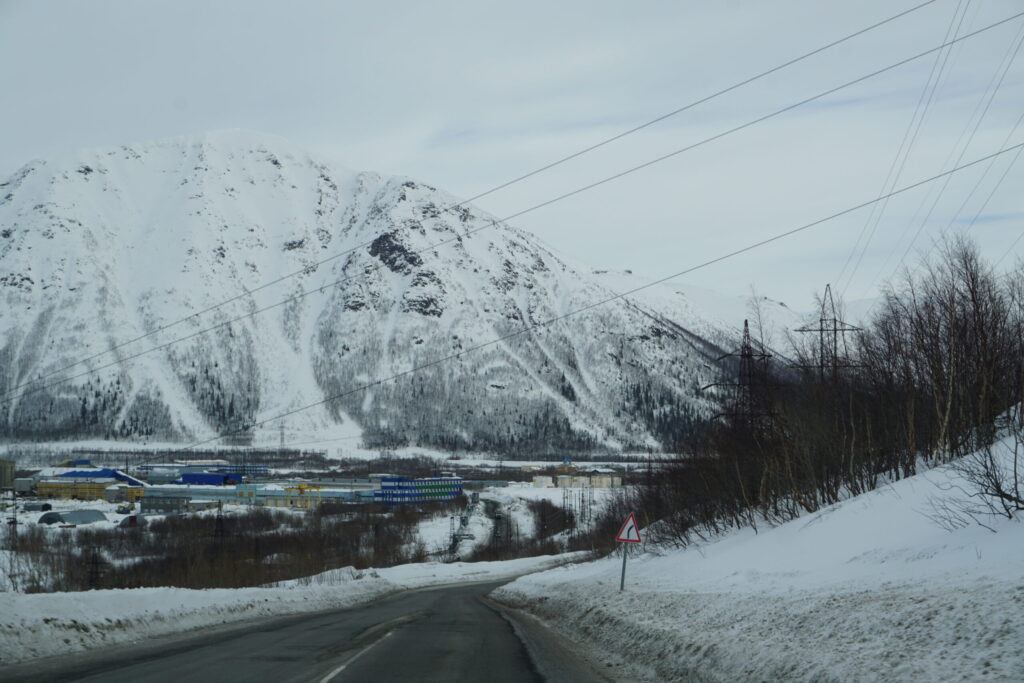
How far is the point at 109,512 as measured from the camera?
138 m

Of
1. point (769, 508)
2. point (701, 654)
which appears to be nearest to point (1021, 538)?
point (701, 654)

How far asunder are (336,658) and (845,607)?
28.3ft

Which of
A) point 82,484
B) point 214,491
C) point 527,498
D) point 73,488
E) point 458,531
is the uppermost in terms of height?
point 82,484

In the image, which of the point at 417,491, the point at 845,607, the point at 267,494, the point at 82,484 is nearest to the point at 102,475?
the point at 82,484

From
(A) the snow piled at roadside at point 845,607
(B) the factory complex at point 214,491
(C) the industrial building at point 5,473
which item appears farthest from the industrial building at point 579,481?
(A) the snow piled at roadside at point 845,607

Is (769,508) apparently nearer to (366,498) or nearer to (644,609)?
(644,609)

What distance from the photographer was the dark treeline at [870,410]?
78.2 feet

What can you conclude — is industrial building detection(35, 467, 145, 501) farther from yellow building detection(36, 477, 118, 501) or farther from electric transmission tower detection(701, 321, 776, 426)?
electric transmission tower detection(701, 321, 776, 426)

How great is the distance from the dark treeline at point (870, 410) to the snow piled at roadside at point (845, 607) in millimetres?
3441

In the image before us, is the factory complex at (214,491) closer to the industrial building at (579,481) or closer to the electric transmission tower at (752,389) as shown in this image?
the industrial building at (579,481)

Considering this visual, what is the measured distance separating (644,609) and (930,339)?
38.7 feet

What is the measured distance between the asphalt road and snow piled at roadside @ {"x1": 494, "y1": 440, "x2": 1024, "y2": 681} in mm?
1594

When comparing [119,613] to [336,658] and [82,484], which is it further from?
[82,484]

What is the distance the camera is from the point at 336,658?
15367 millimetres
